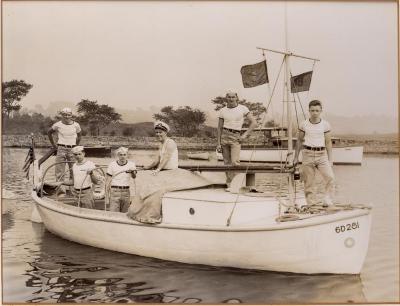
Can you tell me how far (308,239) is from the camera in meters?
6.33

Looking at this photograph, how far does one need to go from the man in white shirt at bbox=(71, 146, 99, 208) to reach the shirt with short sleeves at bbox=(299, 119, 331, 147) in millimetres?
3577

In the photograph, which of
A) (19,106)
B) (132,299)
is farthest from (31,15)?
(132,299)

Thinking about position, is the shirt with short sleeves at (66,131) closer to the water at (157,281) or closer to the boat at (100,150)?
the water at (157,281)

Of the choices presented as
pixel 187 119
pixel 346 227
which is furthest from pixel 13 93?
pixel 187 119

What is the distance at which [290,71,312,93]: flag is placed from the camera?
743 centimetres

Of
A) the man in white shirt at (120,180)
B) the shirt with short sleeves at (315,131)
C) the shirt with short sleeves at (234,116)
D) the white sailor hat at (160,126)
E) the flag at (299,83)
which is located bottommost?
the man in white shirt at (120,180)

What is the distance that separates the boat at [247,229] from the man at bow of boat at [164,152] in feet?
0.45

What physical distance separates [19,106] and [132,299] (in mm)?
5285

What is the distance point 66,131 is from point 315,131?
495 centimetres

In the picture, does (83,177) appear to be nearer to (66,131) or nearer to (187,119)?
(66,131)

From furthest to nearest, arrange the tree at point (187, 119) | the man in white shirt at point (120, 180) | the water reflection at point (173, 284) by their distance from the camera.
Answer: the tree at point (187, 119) < the man in white shirt at point (120, 180) < the water reflection at point (173, 284)

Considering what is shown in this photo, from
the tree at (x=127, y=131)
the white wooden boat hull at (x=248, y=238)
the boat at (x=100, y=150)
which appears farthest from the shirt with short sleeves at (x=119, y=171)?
the tree at (x=127, y=131)

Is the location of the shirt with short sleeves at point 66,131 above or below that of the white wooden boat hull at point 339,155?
above

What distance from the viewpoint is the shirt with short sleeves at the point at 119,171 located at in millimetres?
7754
